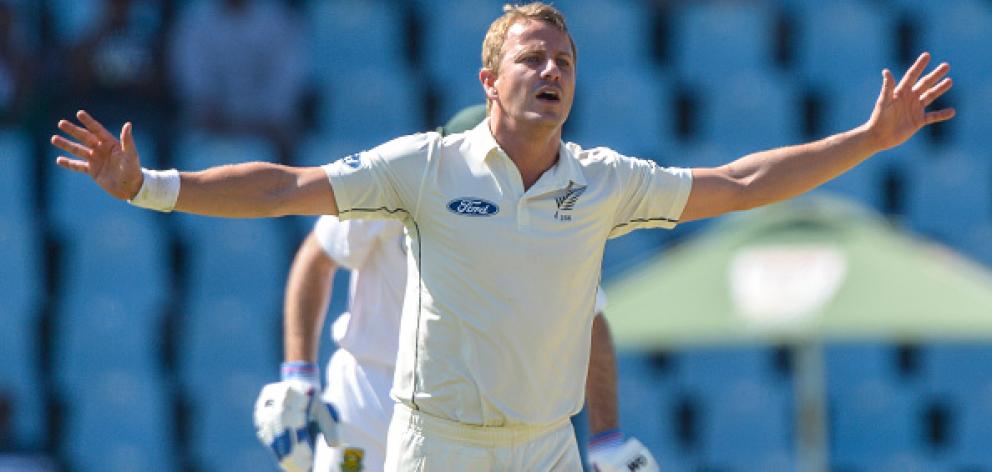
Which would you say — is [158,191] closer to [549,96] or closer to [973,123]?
[549,96]

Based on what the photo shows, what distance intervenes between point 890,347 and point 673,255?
2004mm

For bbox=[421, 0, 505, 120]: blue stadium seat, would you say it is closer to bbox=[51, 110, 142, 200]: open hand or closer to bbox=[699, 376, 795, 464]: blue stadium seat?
bbox=[699, 376, 795, 464]: blue stadium seat

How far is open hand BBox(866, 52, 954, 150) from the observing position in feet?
12.9

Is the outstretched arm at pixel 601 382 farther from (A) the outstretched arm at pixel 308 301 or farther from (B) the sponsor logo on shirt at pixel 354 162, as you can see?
(B) the sponsor logo on shirt at pixel 354 162

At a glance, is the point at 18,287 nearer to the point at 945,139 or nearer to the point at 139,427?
the point at 139,427

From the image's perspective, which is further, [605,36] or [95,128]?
[605,36]

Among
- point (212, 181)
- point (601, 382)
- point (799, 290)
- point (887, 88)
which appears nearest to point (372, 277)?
point (601, 382)

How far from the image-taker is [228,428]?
8180 millimetres

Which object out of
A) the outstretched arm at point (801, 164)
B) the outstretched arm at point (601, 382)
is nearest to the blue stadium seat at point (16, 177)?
the outstretched arm at point (601, 382)

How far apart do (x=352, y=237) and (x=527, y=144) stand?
859 mm

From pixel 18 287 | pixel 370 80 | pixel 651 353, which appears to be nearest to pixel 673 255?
pixel 651 353

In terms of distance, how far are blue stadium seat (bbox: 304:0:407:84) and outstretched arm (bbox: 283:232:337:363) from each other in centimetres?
504

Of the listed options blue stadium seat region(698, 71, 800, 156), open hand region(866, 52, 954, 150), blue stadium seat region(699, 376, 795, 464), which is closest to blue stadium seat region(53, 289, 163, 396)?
blue stadium seat region(699, 376, 795, 464)

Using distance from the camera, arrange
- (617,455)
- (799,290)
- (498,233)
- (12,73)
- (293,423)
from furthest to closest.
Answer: (12,73), (799,290), (293,423), (617,455), (498,233)
